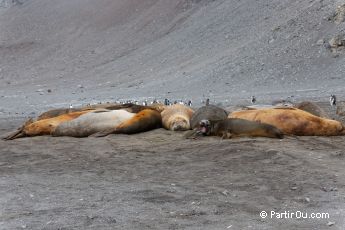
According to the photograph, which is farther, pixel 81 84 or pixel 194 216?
pixel 81 84

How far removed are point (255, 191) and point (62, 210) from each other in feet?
7.42

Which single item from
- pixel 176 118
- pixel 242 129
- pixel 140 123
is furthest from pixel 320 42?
pixel 242 129

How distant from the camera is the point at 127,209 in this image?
6160 millimetres

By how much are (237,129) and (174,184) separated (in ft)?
13.0

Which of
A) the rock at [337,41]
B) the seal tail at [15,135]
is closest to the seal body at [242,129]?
the seal tail at [15,135]

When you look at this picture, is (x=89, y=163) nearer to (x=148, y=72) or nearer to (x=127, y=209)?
(x=127, y=209)

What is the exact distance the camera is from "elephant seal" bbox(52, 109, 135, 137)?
41.6 ft

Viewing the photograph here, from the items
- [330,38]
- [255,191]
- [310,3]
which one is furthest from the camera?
[310,3]

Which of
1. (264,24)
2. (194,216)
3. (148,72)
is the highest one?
(264,24)

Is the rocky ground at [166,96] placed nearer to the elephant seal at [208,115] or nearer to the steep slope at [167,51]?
the steep slope at [167,51]

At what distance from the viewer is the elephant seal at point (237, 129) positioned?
10.8 metres

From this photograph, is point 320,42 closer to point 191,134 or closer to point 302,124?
point 302,124

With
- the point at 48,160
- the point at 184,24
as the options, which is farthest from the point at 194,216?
the point at 184,24

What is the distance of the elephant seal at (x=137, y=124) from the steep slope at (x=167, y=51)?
417 inches
